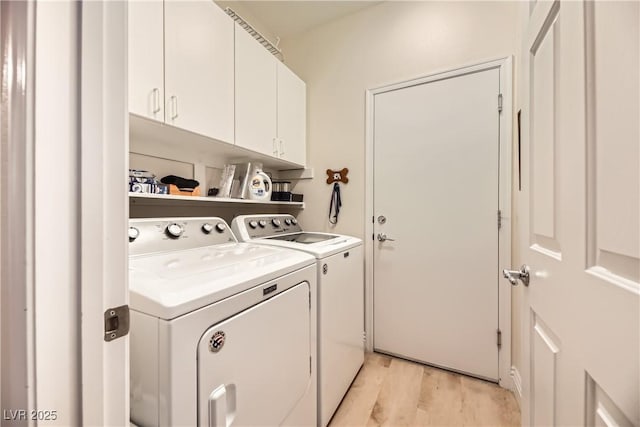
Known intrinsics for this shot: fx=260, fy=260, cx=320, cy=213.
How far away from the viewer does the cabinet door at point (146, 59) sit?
3.53 ft

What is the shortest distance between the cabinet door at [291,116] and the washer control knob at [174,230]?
0.96 metres

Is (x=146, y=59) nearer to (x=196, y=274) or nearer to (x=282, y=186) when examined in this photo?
(x=196, y=274)

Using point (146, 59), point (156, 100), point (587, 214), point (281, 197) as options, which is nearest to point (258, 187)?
point (281, 197)

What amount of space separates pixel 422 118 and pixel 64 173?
2105 mm

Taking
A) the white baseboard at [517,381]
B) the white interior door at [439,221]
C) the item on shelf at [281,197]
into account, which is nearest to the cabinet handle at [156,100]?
the item on shelf at [281,197]

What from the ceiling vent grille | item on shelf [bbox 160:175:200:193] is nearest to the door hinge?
item on shelf [bbox 160:175:200:193]

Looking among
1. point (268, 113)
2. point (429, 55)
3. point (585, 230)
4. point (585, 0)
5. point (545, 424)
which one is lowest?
point (545, 424)

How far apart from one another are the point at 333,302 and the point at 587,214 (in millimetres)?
1148

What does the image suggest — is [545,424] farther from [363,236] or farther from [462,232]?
[363,236]

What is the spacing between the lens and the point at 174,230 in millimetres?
1319

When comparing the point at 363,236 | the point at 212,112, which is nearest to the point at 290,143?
the point at 212,112

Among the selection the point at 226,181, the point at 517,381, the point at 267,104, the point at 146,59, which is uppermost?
the point at 267,104

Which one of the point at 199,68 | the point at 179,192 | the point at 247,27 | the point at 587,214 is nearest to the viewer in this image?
the point at 587,214

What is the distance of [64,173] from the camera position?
0.39 m
